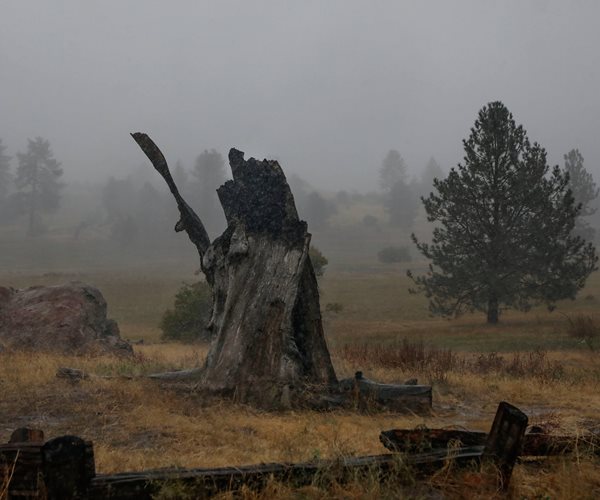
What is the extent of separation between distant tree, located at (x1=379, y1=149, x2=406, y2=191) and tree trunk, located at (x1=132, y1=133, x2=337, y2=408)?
13131 cm

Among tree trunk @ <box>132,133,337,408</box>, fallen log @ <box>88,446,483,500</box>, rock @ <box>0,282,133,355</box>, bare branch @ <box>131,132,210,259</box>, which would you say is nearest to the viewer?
fallen log @ <box>88,446,483,500</box>

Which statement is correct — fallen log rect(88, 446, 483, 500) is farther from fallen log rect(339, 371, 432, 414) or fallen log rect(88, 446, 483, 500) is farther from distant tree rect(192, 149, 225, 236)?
distant tree rect(192, 149, 225, 236)

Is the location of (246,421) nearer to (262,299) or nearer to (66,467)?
(262,299)

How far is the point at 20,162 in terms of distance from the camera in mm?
105438

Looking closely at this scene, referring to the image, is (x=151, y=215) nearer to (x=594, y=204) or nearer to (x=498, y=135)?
(x=498, y=135)

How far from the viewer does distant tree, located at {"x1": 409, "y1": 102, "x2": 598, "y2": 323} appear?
89.4 ft

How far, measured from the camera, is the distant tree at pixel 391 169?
13938 centimetres

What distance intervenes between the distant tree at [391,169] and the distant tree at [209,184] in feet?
155

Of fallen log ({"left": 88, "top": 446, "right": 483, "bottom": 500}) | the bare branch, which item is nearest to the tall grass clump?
the bare branch

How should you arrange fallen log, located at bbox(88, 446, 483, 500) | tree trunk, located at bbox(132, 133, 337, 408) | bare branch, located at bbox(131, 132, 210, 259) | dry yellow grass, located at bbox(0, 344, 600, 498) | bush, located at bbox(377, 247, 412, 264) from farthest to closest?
bush, located at bbox(377, 247, 412, 264) → bare branch, located at bbox(131, 132, 210, 259) → tree trunk, located at bbox(132, 133, 337, 408) → dry yellow grass, located at bbox(0, 344, 600, 498) → fallen log, located at bbox(88, 446, 483, 500)

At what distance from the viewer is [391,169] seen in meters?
140

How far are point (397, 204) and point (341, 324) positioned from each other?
76884mm

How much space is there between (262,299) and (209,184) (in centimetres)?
9718

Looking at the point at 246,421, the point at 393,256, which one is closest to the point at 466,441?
the point at 246,421
